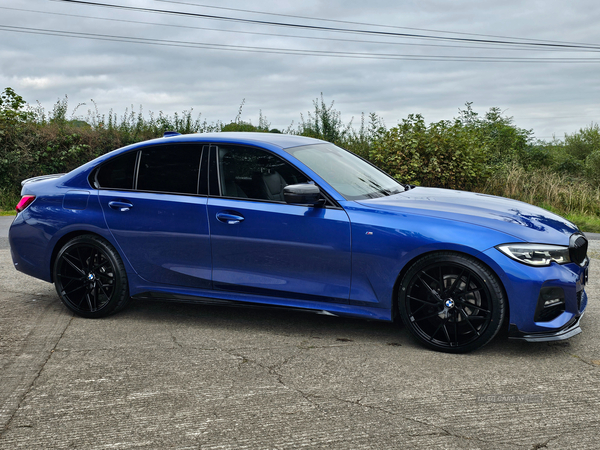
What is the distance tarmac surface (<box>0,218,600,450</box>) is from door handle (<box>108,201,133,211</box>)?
1029 millimetres

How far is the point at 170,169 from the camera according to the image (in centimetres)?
522

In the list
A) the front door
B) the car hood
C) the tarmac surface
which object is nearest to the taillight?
the tarmac surface

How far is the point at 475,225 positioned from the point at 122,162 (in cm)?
316

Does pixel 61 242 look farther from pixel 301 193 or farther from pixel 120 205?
pixel 301 193

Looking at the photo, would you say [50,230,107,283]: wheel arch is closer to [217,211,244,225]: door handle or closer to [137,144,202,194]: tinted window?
[137,144,202,194]: tinted window

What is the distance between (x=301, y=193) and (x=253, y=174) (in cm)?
64

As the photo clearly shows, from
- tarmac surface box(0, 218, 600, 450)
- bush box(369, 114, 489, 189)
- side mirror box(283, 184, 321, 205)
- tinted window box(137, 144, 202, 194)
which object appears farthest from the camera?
bush box(369, 114, 489, 189)

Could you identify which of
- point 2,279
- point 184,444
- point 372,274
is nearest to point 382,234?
point 372,274

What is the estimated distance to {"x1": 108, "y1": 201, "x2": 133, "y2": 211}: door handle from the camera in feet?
17.1

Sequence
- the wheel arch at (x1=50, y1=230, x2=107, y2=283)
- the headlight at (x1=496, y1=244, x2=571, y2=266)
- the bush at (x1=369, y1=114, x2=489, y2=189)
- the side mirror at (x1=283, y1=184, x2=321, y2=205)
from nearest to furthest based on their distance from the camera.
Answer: the headlight at (x1=496, y1=244, x2=571, y2=266)
the side mirror at (x1=283, y1=184, x2=321, y2=205)
the wheel arch at (x1=50, y1=230, x2=107, y2=283)
the bush at (x1=369, y1=114, x2=489, y2=189)

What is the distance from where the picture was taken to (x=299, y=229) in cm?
457

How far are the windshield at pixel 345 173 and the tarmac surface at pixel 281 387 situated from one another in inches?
45.8

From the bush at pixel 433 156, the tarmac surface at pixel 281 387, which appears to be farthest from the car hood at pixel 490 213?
the bush at pixel 433 156

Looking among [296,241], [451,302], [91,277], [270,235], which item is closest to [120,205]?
[91,277]
